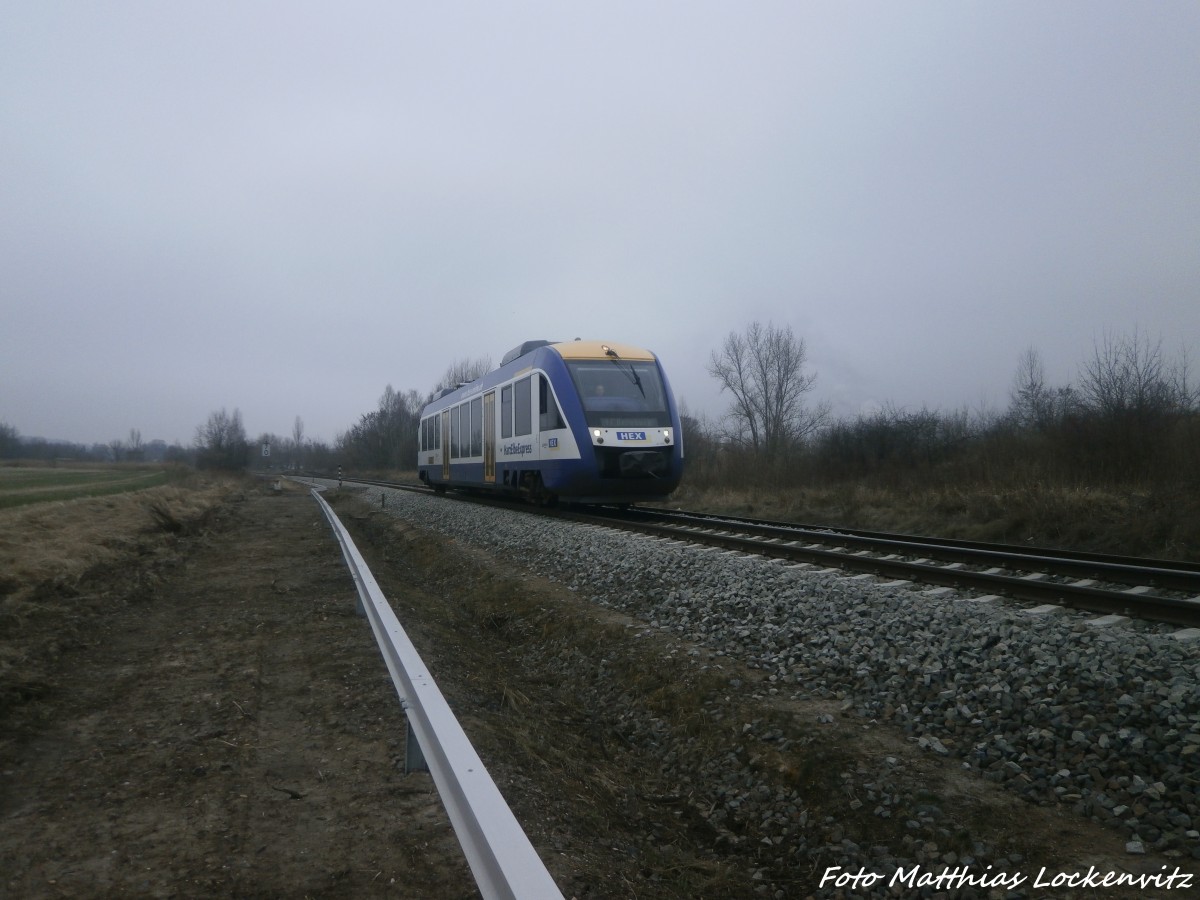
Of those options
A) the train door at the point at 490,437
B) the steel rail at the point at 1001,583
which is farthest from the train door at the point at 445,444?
the steel rail at the point at 1001,583

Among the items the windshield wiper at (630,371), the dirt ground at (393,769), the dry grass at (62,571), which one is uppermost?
the windshield wiper at (630,371)

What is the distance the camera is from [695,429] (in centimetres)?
4406

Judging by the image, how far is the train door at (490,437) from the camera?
19.8 metres

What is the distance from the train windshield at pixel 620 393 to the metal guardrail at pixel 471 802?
10.8 metres

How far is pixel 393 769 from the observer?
→ 4004 mm

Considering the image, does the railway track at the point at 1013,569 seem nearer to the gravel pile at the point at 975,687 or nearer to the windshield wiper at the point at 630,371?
the gravel pile at the point at 975,687

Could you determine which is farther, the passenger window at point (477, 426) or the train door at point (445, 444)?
the train door at point (445, 444)

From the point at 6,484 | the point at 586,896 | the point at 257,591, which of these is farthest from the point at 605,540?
the point at 6,484

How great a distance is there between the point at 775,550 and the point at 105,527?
1442 cm

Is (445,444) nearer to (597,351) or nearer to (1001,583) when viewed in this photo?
(597,351)

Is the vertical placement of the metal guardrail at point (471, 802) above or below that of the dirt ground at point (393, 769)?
above

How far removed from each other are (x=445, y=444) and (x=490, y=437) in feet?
20.5

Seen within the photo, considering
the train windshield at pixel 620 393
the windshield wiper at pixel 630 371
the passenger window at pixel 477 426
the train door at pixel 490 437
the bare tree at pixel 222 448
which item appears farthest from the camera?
the bare tree at pixel 222 448

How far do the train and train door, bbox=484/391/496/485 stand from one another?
1521 mm
